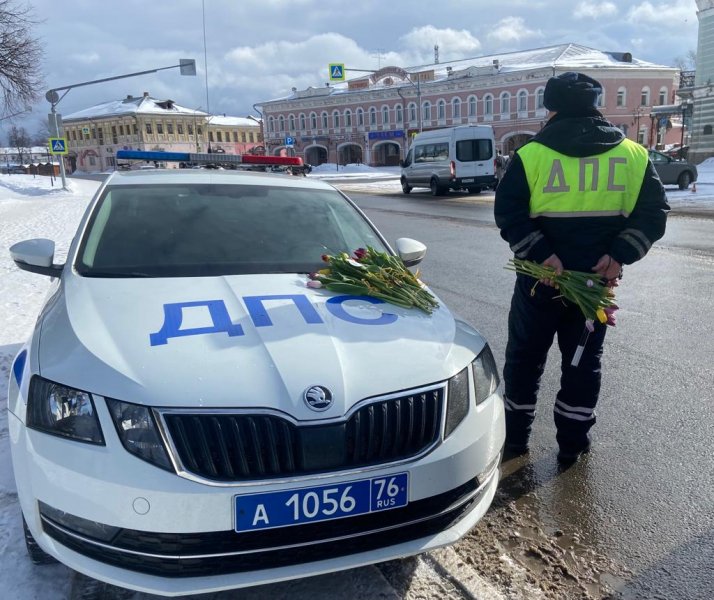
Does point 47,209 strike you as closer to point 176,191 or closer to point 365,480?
point 176,191

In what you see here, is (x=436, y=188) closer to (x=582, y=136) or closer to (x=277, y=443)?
(x=582, y=136)

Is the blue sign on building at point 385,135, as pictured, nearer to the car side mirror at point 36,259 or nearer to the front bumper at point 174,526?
the car side mirror at point 36,259

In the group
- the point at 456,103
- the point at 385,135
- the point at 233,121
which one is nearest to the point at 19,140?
the point at 233,121

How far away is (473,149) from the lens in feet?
77.3

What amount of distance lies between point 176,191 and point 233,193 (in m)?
0.35

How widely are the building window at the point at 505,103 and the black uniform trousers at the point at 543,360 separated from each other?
59.0 meters

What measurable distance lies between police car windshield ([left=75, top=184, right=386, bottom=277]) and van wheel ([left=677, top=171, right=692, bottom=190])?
22346 mm

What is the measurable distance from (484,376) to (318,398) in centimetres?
81

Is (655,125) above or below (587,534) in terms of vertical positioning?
above

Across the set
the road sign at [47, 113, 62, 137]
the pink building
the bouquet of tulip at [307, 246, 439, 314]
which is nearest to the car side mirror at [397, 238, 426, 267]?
the bouquet of tulip at [307, 246, 439, 314]

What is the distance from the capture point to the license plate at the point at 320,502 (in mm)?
1976

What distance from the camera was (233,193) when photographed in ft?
12.9

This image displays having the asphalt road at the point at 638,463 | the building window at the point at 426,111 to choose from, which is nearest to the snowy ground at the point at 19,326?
the asphalt road at the point at 638,463

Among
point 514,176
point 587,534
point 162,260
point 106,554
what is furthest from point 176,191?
point 587,534
